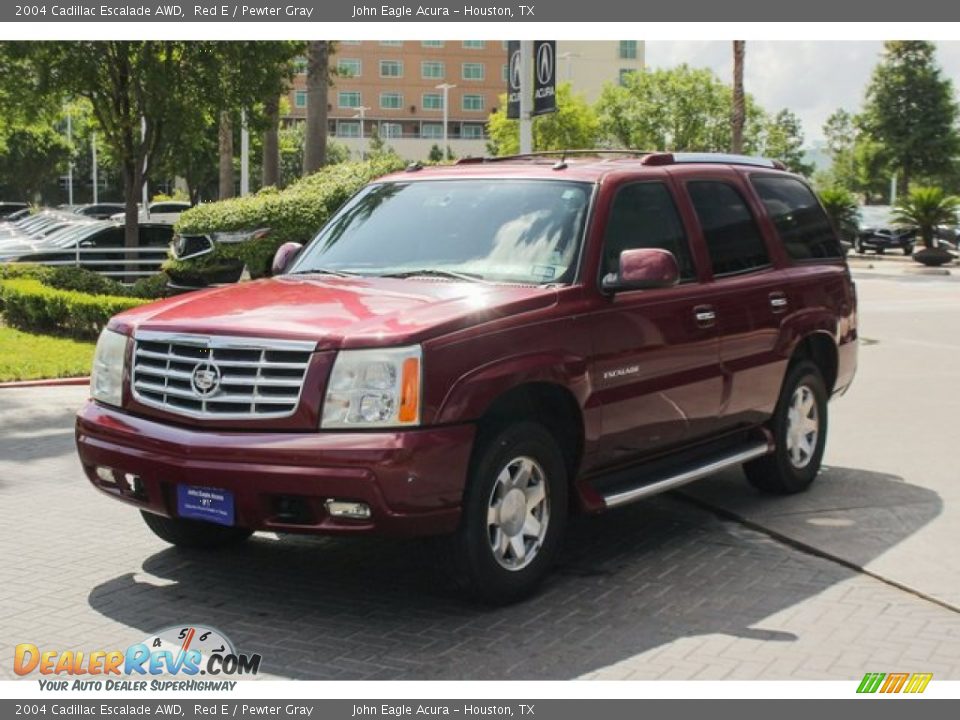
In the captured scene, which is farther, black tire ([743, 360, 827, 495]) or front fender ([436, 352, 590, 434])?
black tire ([743, 360, 827, 495])

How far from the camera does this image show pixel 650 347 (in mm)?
6742

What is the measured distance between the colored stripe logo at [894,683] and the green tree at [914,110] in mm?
55745

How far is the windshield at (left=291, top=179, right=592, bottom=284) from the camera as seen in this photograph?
647 cm

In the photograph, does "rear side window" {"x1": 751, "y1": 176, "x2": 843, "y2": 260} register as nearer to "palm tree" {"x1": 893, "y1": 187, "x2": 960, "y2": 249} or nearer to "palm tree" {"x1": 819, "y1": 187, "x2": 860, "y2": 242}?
"palm tree" {"x1": 893, "y1": 187, "x2": 960, "y2": 249}

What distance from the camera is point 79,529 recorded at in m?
7.37

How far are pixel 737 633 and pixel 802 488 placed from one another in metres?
2.98

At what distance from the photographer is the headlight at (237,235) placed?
69.9ft

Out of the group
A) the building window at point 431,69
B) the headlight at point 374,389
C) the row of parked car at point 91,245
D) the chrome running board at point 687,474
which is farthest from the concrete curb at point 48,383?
the building window at point 431,69

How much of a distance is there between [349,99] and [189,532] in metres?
114

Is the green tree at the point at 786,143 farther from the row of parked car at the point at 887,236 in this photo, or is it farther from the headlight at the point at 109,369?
the headlight at the point at 109,369

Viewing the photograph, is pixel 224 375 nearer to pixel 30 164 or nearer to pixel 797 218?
pixel 797 218

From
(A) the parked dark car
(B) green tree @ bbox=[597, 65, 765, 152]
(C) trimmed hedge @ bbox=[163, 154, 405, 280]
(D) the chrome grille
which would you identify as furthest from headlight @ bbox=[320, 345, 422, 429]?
(B) green tree @ bbox=[597, 65, 765, 152]

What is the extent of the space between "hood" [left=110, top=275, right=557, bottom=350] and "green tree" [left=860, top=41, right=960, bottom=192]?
5500cm
